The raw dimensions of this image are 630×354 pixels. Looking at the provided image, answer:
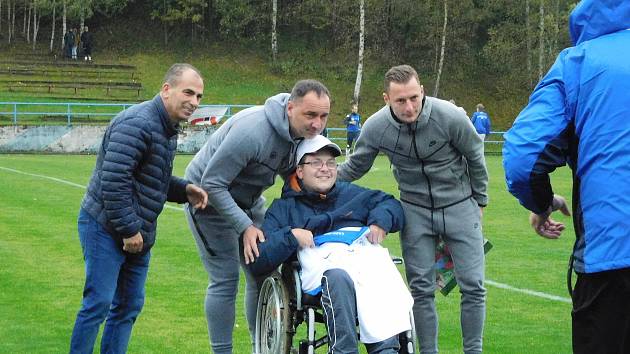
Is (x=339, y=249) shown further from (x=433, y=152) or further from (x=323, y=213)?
(x=433, y=152)

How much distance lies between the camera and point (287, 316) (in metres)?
6.26

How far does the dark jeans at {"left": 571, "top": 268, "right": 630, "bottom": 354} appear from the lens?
398 cm

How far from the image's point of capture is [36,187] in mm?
21328

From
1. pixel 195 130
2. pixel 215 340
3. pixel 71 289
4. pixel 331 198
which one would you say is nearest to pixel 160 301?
pixel 71 289

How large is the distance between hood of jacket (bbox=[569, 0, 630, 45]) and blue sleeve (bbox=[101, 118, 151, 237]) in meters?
2.94

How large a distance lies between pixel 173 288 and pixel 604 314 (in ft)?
22.8

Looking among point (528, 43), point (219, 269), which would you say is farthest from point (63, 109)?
point (219, 269)

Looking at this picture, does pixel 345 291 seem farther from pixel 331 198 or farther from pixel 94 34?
pixel 94 34

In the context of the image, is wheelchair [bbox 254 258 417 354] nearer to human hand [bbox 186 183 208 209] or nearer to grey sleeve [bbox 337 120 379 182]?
human hand [bbox 186 183 208 209]

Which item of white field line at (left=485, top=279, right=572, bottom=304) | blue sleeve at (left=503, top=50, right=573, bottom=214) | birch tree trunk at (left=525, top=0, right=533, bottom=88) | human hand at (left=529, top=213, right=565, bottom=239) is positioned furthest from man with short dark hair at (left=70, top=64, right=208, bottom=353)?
birch tree trunk at (left=525, top=0, right=533, bottom=88)

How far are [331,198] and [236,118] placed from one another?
811 millimetres

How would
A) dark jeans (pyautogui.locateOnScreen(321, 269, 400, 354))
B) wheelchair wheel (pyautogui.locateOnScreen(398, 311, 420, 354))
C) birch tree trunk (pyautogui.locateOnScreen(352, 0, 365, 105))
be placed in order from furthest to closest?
birch tree trunk (pyautogui.locateOnScreen(352, 0, 365, 105)) → wheelchair wheel (pyautogui.locateOnScreen(398, 311, 420, 354)) → dark jeans (pyautogui.locateOnScreen(321, 269, 400, 354))

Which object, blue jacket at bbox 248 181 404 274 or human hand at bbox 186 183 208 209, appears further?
human hand at bbox 186 183 208 209

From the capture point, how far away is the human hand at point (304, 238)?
636cm
